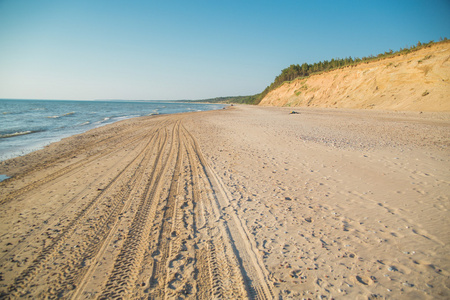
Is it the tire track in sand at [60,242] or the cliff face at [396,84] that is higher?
the cliff face at [396,84]

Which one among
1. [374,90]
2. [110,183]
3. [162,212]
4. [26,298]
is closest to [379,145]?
[162,212]

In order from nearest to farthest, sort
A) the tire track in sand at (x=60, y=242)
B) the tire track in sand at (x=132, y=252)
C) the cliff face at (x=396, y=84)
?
the tire track in sand at (x=132, y=252), the tire track in sand at (x=60, y=242), the cliff face at (x=396, y=84)

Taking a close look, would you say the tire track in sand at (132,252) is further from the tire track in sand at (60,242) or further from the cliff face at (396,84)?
the cliff face at (396,84)

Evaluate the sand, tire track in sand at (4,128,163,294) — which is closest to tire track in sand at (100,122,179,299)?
the sand

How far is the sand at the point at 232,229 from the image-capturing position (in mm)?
2602

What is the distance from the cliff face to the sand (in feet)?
62.2

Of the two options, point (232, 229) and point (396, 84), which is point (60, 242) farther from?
point (396, 84)

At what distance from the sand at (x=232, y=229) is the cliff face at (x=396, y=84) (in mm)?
18970

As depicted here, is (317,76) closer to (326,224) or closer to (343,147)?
(343,147)

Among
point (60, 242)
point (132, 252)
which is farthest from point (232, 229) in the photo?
point (60, 242)

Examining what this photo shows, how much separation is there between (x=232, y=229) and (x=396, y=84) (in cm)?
3143

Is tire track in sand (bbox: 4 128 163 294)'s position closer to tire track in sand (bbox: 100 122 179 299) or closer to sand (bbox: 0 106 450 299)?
sand (bbox: 0 106 450 299)

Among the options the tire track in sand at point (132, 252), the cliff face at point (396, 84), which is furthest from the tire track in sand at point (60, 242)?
the cliff face at point (396, 84)

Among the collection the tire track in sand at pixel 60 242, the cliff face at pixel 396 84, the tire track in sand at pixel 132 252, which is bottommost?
the tire track in sand at pixel 60 242
